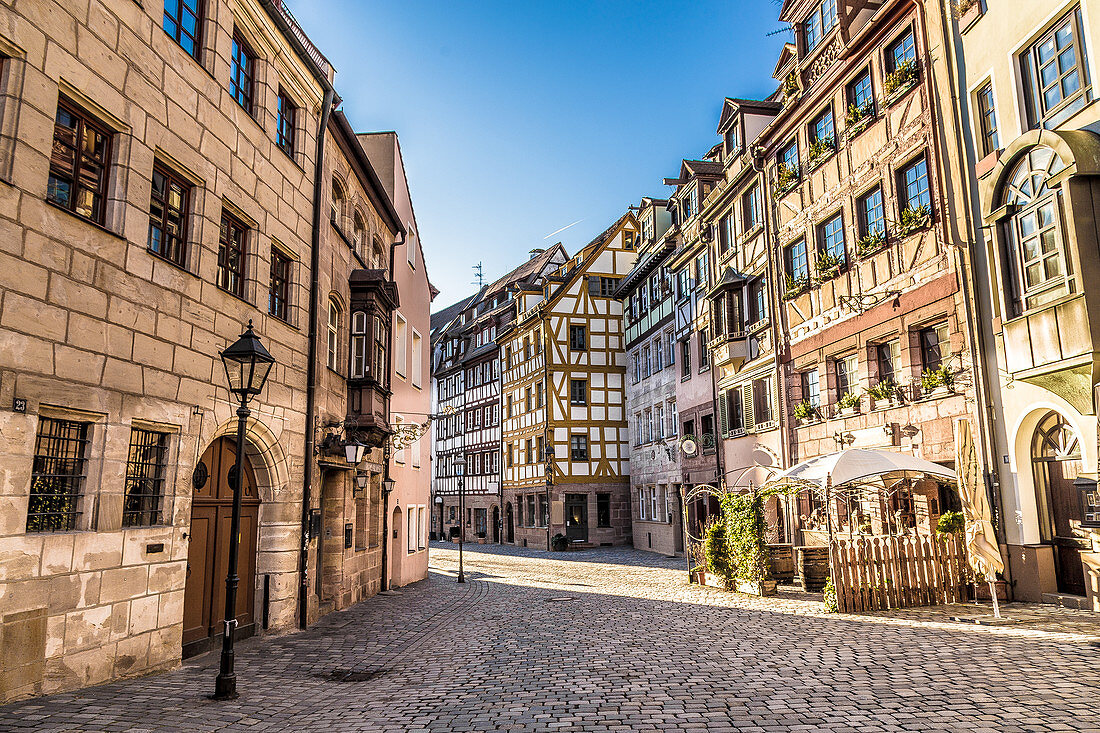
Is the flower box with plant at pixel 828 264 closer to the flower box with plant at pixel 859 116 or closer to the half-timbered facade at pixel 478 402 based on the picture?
the flower box with plant at pixel 859 116

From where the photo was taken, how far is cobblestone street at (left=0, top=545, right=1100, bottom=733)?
22.4 feet

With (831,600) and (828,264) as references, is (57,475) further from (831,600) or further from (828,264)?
(828,264)

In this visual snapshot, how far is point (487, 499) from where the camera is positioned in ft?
168

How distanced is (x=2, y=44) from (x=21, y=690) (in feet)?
19.2

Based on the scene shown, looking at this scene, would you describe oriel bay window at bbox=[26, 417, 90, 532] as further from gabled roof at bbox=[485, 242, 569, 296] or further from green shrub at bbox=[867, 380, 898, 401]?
gabled roof at bbox=[485, 242, 569, 296]

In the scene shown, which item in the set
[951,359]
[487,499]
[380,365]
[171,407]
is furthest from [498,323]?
[171,407]

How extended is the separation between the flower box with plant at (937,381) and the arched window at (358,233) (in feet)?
41.4

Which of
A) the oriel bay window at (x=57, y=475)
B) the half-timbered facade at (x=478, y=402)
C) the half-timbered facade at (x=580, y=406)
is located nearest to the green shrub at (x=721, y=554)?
the oriel bay window at (x=57, y=475)

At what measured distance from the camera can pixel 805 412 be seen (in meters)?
20.3

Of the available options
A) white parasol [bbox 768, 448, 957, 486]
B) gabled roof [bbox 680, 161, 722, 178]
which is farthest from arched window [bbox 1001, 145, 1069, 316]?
gabled roof [bbox 680, 161, 722, 178]

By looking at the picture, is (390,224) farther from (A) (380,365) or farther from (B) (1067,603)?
(B) (1067,603)

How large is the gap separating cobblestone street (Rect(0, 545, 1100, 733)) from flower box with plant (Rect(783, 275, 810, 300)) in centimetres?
903

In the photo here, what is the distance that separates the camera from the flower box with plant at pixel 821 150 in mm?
19672

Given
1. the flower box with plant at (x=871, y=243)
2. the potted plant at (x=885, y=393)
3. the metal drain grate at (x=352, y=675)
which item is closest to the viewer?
the metal drain grate at (x=352, y=675)
